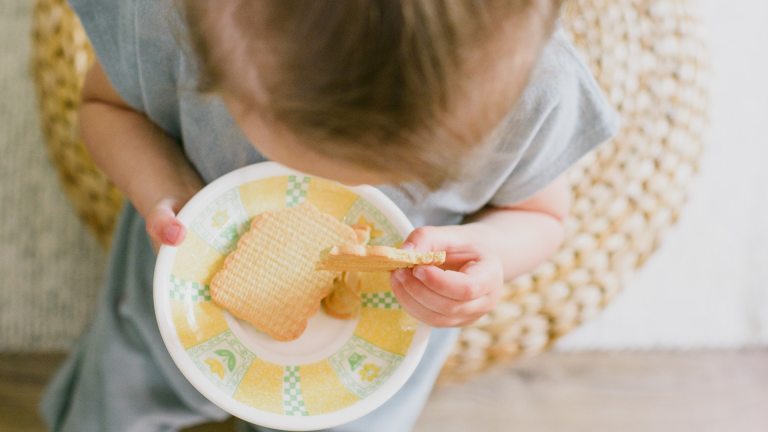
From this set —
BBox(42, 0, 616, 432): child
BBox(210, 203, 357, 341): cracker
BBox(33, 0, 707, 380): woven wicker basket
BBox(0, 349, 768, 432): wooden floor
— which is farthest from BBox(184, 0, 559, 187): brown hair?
BBox(0, 349, 768, 432): wooden floor

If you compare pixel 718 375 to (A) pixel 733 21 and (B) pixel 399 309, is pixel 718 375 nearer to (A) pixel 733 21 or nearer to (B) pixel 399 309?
(A) pixel 733 21

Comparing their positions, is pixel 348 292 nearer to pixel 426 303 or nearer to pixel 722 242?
pixel 426 303

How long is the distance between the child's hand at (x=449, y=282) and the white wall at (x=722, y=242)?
0.50 m

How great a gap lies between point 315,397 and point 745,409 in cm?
76

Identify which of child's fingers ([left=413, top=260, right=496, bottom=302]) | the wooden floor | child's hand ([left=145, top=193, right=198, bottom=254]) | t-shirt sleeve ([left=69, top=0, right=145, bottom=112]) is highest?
t-shirt sleeve ([left=69, top=0, right=145, bottom=112])

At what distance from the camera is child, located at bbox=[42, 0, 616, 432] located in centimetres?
37

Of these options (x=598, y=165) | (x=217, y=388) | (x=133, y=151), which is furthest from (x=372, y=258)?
(x=598, y=165)

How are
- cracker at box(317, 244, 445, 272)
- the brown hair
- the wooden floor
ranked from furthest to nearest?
the wooden floor
cracker at box(317, 244, 445, 272)
the brown hair

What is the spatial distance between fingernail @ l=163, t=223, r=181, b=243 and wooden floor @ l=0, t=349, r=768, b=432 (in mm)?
526

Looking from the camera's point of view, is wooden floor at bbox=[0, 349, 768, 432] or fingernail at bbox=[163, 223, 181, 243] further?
wooden floor at bbox=[0, 349, 768, 432]

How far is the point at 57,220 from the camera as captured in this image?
3.46 feet

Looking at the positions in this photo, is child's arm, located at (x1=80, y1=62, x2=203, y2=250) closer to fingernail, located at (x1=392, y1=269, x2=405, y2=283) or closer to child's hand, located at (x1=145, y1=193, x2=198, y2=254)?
child's hand, located at (x1=145, y1=193, x2=198, y2=254)

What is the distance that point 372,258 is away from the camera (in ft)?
1.73

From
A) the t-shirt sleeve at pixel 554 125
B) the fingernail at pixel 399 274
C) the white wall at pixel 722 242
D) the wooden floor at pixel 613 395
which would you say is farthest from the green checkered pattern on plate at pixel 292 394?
the white wall at pixel 722 242
